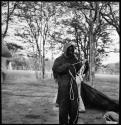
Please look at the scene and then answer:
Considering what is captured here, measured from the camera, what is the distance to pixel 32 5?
23.4 m

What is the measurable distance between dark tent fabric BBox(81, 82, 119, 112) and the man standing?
8.10ft

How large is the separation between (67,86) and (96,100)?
266cm

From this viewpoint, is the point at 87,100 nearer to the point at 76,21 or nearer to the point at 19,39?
the point at 76,21

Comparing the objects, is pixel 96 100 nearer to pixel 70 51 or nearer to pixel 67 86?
pixel 67 86

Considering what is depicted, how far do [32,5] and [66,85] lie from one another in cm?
1963

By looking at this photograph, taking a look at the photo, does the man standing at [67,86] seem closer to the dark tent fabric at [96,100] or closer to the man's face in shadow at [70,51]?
the man's face in shadow at [70,51]

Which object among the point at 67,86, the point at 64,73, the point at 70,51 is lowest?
the point at 67,86

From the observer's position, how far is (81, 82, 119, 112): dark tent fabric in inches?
278

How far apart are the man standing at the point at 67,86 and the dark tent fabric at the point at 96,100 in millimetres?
2469

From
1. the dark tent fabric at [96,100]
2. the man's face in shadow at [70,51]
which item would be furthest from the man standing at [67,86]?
the dark tent fabric at [96,100]

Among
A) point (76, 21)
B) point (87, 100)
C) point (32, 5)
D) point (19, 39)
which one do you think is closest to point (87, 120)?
point (87, 100)

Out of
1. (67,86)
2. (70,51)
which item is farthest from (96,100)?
(70,51)

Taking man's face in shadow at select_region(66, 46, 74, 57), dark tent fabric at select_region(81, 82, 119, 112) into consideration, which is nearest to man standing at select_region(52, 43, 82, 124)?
man's face in shadow at select_region(66, 46, 74, 57)

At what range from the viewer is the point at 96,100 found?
7250mm
